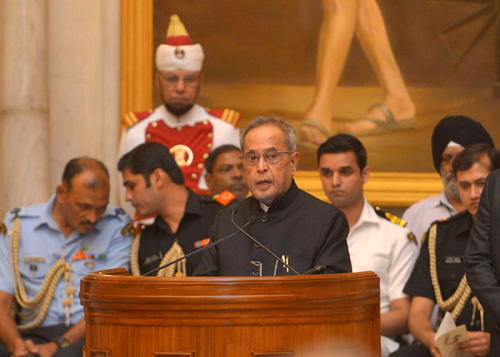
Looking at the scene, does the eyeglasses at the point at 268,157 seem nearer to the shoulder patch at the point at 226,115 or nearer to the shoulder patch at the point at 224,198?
the shoulder patch at the point at 224,198

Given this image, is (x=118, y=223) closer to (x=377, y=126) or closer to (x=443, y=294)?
(x=443, y=294)

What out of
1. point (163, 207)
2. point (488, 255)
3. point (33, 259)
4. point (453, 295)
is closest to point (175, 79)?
point (163, 207)

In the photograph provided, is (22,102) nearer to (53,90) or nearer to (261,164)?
(53,90)

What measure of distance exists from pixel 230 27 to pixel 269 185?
3460mm

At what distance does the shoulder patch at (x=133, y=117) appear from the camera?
5.62m

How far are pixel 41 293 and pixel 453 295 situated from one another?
2.37 meters

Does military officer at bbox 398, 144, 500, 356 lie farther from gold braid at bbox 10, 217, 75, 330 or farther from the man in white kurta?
gold braid at bbox 10, 217, 75, 330


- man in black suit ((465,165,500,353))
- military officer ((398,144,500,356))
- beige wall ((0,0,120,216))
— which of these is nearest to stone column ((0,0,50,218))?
beige wall ((0,0,120,216))

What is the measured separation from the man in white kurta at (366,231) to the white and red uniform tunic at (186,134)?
3.09 ft

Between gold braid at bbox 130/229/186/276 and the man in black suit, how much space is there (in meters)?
2.00

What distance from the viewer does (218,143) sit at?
5.55 metres

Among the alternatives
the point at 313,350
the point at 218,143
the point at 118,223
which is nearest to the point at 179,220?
the point at 118,223

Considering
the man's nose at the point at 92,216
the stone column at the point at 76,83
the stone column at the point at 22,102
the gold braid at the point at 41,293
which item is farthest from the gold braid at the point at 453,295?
the stone column at the point at 22,102

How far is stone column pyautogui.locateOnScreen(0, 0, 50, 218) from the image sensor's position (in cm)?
600
